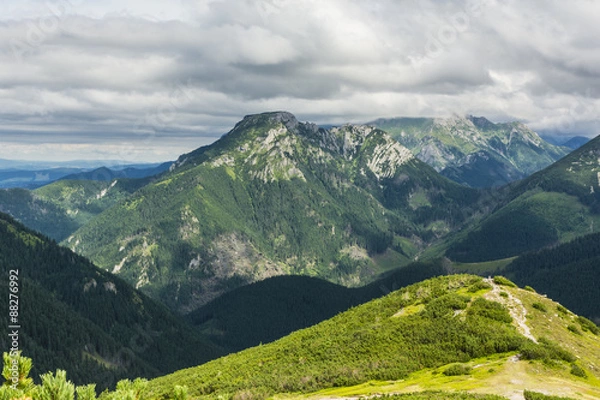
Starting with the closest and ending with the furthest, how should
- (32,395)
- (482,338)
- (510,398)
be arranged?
(32,395)
(510,398)
(482,338)

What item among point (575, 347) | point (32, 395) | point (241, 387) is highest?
point (32, 395)

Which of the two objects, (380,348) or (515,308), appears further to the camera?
(515,308)

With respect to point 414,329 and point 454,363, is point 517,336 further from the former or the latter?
point 414,329

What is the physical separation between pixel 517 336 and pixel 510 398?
33488 millimetres

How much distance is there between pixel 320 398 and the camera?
277 ft

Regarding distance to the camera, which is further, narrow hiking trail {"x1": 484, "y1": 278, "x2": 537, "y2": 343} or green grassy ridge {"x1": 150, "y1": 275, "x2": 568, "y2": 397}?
narrow hiking trail {"x1": 484, "y1": 278, "x2": 537, "y2": 343}

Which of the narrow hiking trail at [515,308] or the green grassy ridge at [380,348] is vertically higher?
the narrow hiking trail at [515,308]

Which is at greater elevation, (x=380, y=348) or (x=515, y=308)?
(x=515, y=308)

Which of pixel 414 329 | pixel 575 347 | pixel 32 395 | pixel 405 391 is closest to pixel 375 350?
pixel 414 329

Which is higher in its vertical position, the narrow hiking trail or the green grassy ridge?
the narrow hiking trail

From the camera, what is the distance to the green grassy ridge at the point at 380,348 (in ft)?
317

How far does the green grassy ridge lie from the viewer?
96.7m

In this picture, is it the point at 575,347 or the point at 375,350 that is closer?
the point at 575,347

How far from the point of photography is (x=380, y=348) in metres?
110
